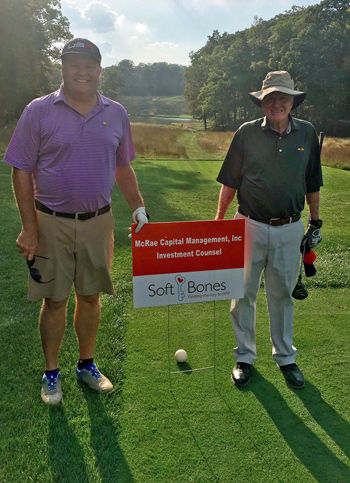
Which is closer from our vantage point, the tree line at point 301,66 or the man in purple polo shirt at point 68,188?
the man in purple polo shirt at point 68,188

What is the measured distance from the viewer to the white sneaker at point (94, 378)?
2.79 metres

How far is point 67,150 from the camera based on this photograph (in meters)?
2.39

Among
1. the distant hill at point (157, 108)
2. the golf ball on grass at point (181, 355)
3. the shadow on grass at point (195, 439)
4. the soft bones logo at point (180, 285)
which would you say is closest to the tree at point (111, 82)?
the distant hill at point (157, 108)

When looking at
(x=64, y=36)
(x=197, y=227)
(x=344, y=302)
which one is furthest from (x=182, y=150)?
(x=64, y=36)

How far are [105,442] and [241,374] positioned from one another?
42.9 inches

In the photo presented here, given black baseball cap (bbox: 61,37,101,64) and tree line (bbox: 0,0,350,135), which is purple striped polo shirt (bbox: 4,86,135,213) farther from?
tree line (bbox: 0,0,350,135)

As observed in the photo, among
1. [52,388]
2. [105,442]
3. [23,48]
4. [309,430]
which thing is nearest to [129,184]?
[52,388]

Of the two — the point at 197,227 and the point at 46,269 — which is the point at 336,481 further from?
the point at 46,269

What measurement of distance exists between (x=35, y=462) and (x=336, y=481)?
164cm

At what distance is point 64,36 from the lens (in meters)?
35.5

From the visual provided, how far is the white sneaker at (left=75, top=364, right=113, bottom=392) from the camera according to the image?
2.79 metres

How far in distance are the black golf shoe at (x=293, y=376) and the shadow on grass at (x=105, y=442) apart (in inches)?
49.6

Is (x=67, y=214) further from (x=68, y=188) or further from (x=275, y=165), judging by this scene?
(x=275, y=165)

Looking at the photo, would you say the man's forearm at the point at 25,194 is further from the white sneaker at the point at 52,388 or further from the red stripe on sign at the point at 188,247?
the white sneaker at the point at 52,388
